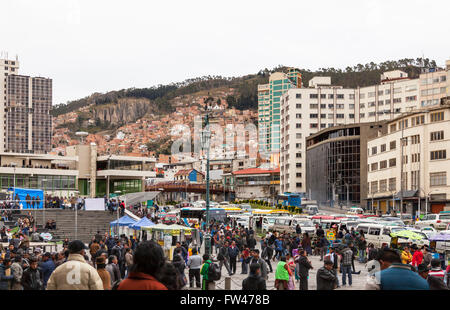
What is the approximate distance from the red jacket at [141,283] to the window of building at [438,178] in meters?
68.2

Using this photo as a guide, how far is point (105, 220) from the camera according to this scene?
48.4 metres

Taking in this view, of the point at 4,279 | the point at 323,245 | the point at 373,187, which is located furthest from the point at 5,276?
the point at 373,187

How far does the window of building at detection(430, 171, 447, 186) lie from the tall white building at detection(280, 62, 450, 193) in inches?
2044

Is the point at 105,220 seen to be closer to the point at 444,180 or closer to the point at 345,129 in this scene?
the point at 444,180

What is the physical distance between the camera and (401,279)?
621 centimetres

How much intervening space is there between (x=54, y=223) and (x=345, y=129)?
6825 cm

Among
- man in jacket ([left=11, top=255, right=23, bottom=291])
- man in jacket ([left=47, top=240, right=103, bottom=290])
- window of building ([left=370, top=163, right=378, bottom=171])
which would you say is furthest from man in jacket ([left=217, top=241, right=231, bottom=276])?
window of building ([left=370, top=163, right=378, bottom=171])

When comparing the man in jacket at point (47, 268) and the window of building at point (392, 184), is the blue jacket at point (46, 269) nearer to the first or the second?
the man in jacket at point (47, 268)

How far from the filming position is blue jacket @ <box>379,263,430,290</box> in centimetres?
611

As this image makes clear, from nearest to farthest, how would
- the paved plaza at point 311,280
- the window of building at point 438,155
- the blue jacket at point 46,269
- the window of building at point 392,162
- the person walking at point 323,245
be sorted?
the blue jacket at point 46,269
the paved plaza at point 311,280
the person walking at point 323,245
the window of building at point 438,155
the window of building at point 392,162

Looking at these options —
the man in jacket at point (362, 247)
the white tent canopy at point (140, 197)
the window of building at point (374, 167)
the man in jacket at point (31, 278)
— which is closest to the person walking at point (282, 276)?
the man in jacket at point (31, 278)

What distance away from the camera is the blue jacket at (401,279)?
6.11m

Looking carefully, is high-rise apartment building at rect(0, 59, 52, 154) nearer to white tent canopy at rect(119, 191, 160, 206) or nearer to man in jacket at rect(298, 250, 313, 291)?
white tent canopy at rect(119, 191, 160, 206)
